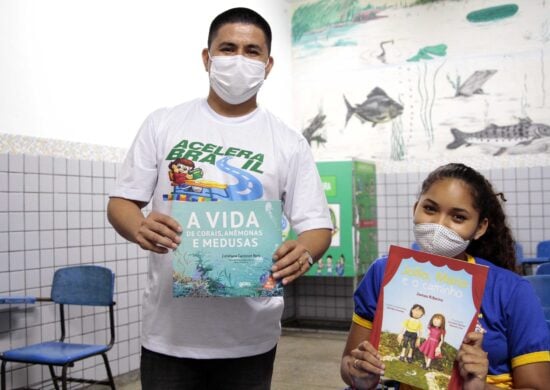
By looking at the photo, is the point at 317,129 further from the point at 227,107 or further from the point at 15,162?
the point at 227,107

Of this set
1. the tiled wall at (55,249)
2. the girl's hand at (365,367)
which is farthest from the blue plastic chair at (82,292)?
the girl's hand at (365,367)

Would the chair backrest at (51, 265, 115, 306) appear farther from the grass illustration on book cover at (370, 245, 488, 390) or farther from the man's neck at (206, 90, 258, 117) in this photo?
the grass illustration on book cover at (370, 245, 488, 390)

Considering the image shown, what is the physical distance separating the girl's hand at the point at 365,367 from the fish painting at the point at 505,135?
467cm

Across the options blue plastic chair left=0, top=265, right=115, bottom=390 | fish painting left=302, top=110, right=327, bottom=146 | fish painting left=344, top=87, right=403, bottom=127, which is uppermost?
fish painting left=344, top=87, right=403, bottom=127

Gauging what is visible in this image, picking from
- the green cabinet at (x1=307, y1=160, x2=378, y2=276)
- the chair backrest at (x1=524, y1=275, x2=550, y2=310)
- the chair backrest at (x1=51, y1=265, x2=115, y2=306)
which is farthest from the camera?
the green cabinet at (x1=307, y1=160, x2=378, y2=276)

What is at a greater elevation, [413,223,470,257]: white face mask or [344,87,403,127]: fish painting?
[344,87,403,127]: fish painting

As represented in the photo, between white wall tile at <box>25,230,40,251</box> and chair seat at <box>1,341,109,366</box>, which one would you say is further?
white wall tile at <box>25,230,40,251</box>

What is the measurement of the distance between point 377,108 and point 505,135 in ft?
4.22

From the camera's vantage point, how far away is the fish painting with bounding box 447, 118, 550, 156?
17.7 feet

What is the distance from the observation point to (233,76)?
153 centimetres

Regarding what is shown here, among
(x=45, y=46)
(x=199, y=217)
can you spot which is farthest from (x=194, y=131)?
(x=45, y=46)

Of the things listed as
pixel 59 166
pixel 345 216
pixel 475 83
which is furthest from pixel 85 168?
pixel 475 83

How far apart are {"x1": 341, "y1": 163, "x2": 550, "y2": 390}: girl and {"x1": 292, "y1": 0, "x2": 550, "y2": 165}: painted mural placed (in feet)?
14.0

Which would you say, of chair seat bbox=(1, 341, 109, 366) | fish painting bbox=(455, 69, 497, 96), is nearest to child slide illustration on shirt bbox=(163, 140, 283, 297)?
chair seat bbox=(1, 341, 109, 366)
